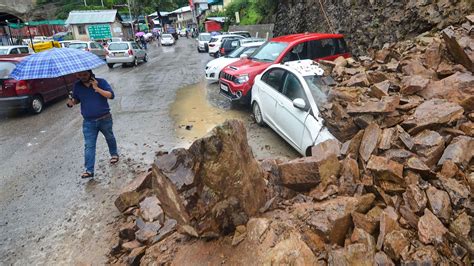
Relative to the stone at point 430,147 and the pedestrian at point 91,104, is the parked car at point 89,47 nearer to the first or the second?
the pedestrian at point 91,104

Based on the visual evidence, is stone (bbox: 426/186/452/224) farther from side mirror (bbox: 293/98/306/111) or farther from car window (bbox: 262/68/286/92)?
car window (bbox: 262/68/286/92)

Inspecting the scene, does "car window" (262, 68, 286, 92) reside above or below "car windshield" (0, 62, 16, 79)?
below

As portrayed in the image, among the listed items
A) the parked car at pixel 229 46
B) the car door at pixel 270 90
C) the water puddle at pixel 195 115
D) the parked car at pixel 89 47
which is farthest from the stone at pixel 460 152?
the parked car at pixel 89 47

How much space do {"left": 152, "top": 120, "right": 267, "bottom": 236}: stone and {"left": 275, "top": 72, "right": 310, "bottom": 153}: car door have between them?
7.88ft

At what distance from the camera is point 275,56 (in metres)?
8.38

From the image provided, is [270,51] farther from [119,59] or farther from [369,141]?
[119,59]

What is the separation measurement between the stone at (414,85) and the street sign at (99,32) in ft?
153

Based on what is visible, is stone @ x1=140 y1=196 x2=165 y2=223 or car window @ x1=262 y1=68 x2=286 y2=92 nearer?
stone @ x1=140 y1=196 x2=165 y2=223

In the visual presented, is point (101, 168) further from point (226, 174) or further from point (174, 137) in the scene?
point (226, 174)

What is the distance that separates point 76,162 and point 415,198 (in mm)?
5566

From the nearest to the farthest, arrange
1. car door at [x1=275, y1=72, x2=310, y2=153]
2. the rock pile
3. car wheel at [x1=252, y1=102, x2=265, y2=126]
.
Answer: the rock pile < car door at [x1=275, y1=72, x2=310, y2=153] < car wheel at [x1=252, y1=102, x2=265, y2=126]

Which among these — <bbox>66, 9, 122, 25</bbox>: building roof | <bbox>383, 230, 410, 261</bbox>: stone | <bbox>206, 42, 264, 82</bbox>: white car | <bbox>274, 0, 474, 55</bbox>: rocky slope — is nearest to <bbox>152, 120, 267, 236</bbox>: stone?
<bbox>383, 230, 410, 261</bbox>: stone

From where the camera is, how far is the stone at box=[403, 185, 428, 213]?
2787 mm

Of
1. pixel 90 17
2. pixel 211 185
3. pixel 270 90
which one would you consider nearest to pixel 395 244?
pixel 211 185
